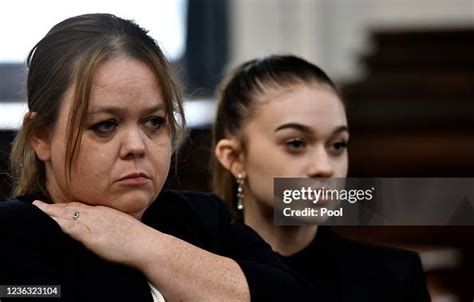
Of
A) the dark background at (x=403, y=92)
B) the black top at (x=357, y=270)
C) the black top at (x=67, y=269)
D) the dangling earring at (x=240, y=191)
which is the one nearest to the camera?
the black top at (x=67, y=269)

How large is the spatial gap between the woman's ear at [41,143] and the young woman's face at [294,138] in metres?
0.43

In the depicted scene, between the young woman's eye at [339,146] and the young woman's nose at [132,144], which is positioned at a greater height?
the young woman's nose at [132,144]

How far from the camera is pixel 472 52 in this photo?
3.26 m

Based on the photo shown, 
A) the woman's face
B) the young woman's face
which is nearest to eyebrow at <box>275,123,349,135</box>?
the young woman's face

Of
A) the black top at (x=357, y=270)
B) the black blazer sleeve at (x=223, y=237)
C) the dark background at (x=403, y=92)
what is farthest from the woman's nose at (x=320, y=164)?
the dark background at (x=403, y=92)

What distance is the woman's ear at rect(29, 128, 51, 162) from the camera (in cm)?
121

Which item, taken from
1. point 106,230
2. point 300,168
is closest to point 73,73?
point 106,230

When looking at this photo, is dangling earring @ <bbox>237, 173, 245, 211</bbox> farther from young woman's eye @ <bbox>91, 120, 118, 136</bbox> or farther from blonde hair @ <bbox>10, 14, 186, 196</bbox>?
young woman's eye @ <bbox>91, 120, 118, 136</bbox>

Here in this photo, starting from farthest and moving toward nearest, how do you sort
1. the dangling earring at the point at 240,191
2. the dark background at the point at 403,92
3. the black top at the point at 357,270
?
the dark background at the point at 403,92 < the dangling earring at the point at 240,191 < the black top at the point at 357,270

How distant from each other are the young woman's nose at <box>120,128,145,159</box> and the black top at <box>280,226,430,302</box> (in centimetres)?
41

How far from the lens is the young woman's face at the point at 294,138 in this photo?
1.53 metres

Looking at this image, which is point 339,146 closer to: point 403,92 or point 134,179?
point 134,179

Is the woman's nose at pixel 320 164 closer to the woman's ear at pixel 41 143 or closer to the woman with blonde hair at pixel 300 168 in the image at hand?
the woman with blonde hair at pixel 300 168

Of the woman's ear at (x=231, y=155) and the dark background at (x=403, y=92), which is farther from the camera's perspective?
the dark background at (x=403, y=92)
